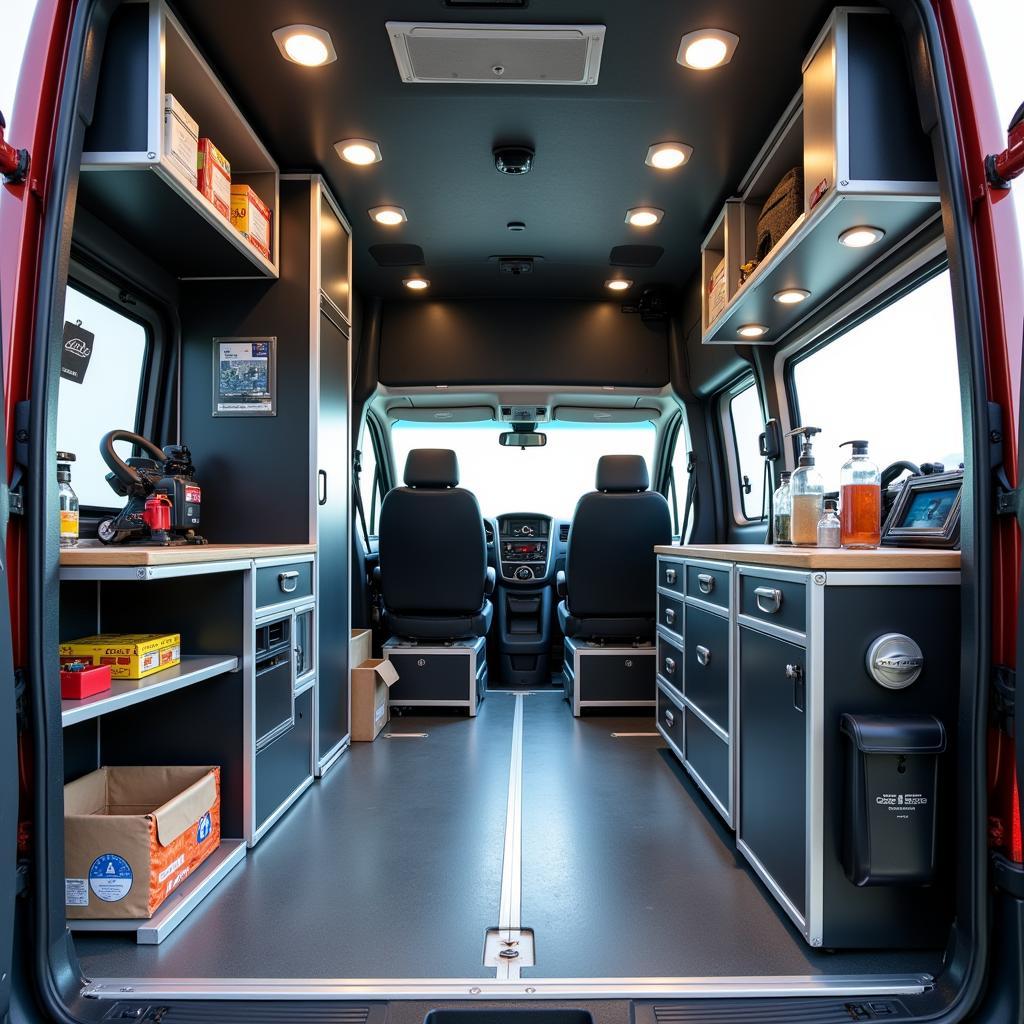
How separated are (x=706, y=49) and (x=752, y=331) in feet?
4.49

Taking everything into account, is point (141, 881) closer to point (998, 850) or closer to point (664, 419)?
point (998, 850)

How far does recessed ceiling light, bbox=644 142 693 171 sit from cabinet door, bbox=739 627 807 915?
1.95m

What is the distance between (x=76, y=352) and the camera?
8.51 feet

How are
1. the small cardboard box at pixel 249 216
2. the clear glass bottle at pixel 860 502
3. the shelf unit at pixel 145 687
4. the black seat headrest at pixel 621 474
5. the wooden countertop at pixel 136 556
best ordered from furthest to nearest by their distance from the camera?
1. the black seat headrest at pixel 621 474
2. the small cardboard box at pixel 249 216
3. the clear glass bottle at pixel 860 502
4. the wooden countertop at pixel 136 556
5. the shelf unit at pixel 145 687

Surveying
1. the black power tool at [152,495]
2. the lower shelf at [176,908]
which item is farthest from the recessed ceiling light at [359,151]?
the lower shelf at [176,908]

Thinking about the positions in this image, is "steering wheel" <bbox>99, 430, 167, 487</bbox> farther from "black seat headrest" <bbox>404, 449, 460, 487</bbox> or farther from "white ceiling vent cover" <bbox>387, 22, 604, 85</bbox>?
"black seat headrest" <bbox>404, 449, 460, 487</bbox>

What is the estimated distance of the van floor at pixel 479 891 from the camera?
1608mm

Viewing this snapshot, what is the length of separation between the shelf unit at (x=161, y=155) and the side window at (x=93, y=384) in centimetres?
32

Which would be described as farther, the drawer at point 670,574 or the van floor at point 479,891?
the drawer at point 670,574

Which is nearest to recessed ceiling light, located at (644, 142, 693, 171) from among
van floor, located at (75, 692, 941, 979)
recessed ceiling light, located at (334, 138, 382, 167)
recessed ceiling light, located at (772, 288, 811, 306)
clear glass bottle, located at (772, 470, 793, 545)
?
recessed ceiling light, located at (772, 288, 811, 306)

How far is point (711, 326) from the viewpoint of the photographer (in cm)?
336

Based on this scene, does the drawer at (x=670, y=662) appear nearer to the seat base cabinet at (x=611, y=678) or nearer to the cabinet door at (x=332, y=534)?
the seat base cabinet at (x=611, y=678)

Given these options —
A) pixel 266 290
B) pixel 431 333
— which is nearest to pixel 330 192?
pixel 266 290

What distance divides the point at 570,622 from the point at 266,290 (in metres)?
2.46
